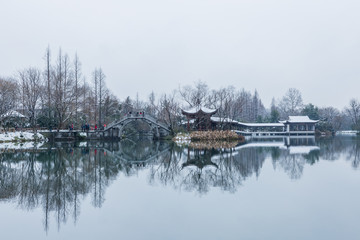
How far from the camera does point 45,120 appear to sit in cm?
3425

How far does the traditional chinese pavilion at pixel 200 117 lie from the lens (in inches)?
1502

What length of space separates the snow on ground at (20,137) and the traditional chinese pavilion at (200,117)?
18010mm

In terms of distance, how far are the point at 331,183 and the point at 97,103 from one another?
1444 inches

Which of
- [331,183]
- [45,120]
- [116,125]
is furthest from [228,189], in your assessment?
[45,120]

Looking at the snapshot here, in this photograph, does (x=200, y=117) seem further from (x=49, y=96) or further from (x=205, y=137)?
(x=49, y=96)

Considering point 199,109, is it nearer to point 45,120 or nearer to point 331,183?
point 45,120

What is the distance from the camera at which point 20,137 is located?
97.6 ft

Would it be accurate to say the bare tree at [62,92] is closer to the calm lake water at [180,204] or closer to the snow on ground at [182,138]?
the snow on ground at [182,138]

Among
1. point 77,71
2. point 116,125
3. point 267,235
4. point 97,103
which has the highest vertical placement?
point 77,71

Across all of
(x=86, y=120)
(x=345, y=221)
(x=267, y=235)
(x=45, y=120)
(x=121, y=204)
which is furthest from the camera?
(x=86, y=120)

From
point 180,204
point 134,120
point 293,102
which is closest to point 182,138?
point 134,120

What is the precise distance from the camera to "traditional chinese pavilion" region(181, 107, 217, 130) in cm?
3816

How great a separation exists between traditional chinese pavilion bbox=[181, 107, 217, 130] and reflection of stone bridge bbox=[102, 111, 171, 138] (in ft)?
12.8

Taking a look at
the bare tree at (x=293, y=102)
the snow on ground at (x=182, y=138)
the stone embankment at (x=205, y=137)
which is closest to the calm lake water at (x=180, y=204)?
the stone embankment at (x=205, y=137)
